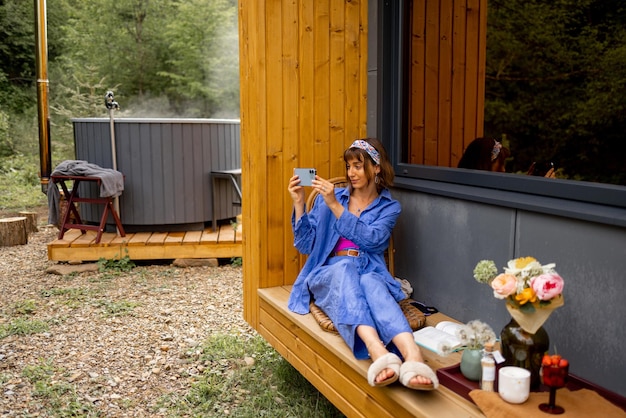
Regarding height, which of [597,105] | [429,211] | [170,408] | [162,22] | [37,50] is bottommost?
[170,408]

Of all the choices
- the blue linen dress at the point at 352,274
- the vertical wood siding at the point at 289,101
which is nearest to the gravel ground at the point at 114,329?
the vertical wood siding at the point at 289,101

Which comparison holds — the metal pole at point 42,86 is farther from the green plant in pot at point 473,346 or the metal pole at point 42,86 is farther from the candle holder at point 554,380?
the candle holder at point 554,380

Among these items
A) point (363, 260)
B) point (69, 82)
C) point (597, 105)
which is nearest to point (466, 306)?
point (363, 260)

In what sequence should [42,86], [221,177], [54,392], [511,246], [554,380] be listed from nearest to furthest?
[554,380] < [511,246] < [54,392] < [221,177] < [42,86]

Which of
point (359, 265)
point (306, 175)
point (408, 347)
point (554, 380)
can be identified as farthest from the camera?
point (306, 175)

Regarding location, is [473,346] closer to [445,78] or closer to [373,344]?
[373,344]

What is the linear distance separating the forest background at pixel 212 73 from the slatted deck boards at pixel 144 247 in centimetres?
394

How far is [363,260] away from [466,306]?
484 mm

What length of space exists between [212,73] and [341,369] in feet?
40.5

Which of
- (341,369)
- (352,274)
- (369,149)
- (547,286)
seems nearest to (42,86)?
(369,149)

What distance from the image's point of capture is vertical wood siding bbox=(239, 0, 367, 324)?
3.18 metres

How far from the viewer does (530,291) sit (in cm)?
175

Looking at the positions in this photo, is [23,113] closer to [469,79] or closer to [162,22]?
[162,22]

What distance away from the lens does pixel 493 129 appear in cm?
791
